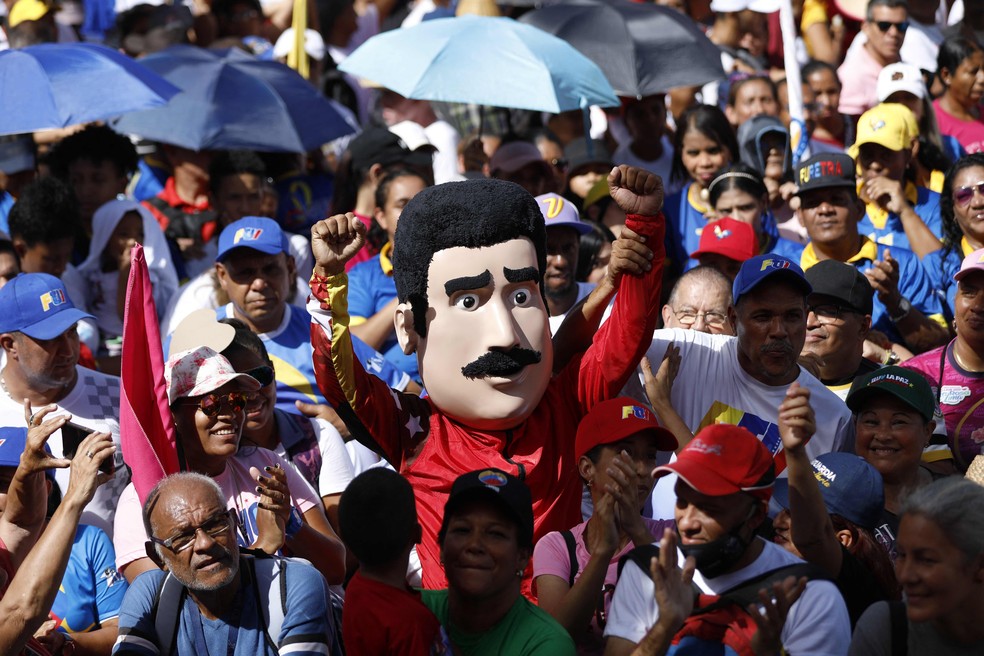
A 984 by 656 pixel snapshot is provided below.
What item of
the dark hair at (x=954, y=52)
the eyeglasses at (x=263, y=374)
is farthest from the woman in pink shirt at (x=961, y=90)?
the eyeglasses at (x=263, y=374)

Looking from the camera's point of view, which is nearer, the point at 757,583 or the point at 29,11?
the point at 757,583

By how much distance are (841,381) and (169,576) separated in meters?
2.93

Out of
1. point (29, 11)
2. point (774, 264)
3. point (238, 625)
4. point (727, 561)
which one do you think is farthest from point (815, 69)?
point (238, 625)

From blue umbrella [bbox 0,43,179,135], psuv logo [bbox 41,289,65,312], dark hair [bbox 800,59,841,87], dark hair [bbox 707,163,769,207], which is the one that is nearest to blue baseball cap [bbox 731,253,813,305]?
dark hair [bbox 707,163,769,207]

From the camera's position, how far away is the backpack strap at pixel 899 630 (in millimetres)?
3871

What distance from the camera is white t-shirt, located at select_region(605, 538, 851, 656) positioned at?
151 inches

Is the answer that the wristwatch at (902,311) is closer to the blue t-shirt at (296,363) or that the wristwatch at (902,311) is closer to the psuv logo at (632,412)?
the blue t-shirt at (296,363)

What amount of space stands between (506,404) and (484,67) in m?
2.92

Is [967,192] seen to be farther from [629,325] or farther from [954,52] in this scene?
[629,325]

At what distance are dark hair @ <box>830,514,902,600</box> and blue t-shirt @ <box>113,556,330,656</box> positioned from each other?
1669mm

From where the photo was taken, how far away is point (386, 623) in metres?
3.91

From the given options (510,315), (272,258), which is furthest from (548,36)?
(510,315)

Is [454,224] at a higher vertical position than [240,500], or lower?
higher

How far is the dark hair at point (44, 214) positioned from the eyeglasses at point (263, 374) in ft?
6.74
